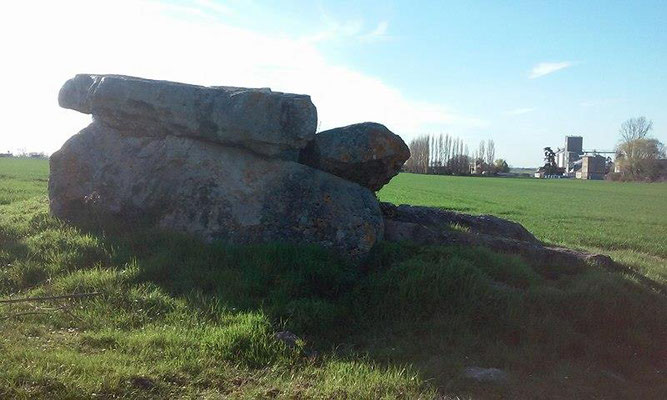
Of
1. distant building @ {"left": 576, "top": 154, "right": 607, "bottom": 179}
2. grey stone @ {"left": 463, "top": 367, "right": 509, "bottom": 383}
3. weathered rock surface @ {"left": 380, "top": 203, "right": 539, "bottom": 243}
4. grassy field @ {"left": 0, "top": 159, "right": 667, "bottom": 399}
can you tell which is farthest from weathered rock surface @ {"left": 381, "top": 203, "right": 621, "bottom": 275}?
distant building @ {"left": 576, "top": 154, "right": 607, "bottom": 179}

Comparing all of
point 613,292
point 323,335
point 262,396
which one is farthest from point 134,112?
point 613,292

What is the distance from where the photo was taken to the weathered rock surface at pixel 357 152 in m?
9.98

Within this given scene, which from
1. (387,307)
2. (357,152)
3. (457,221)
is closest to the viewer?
(387,307)

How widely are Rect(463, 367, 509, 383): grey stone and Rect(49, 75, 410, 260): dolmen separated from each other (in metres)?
3.15

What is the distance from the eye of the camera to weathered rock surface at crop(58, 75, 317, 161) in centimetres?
925

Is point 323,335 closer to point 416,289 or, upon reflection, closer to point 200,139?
point 416,289

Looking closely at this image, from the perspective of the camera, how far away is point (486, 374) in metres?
5.53

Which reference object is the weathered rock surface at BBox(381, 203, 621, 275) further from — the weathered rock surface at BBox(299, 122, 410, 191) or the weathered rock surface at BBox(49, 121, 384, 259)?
the weathered rock surface at BBox(299, 122, 410, 191)

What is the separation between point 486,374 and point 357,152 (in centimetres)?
520

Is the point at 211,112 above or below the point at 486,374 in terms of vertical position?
above

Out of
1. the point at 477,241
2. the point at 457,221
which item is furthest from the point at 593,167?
the point at 477,241

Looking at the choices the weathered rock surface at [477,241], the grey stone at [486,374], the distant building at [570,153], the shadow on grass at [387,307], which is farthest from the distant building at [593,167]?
the grey stone at [486,374]

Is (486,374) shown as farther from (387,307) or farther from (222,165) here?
(222,165)

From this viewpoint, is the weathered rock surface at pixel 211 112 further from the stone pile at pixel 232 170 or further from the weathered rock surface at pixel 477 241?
the weathered rock surface at pixel 477 241
